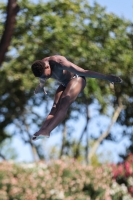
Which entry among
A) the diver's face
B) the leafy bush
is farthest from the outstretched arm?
the leafy bush

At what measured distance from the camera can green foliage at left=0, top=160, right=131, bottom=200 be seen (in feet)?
48.7

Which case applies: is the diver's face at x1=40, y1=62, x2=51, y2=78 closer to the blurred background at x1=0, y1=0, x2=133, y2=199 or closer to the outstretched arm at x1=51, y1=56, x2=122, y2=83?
the outstretched arm at x1=51, y1=56, x2=122, y2=83

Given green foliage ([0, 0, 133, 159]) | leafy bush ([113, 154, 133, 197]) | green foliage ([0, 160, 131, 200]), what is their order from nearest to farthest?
green foliage ([0, 160, 131, 200])
leafy bush ([113, 154, 133, 197])
green foliage ([0, 0, 133, 159])

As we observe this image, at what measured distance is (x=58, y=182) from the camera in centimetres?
1530

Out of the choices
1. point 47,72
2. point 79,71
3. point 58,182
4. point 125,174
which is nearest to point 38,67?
point 47,72

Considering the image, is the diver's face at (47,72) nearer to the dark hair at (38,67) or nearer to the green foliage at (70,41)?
the dark hair at (38,67)

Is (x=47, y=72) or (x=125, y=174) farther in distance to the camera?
(x=125, y=174)

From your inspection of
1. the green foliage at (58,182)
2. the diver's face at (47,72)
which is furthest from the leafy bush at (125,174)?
the diver's face at (47,72)

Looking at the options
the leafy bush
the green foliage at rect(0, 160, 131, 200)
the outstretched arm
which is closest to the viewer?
the outstretched arm

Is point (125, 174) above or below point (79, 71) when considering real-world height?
below

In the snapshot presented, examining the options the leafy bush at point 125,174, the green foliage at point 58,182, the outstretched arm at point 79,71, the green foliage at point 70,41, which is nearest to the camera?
the outstretched arm at point 79,71

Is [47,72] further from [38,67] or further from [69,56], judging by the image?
[69,56]

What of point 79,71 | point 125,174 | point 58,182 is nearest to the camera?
point 79,71

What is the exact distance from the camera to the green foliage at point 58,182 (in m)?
14.8
